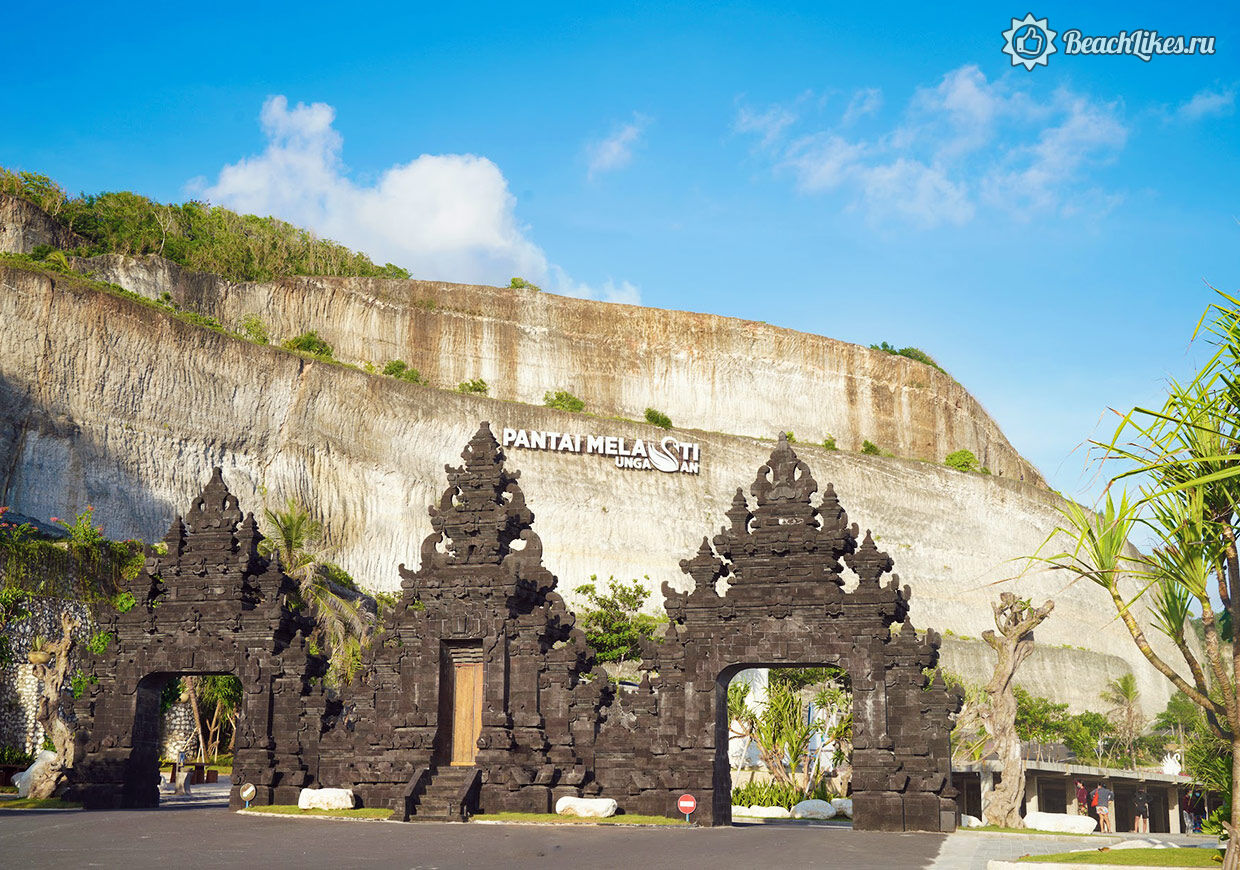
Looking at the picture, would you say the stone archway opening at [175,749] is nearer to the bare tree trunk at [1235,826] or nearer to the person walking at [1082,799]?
the bare tree trunk at [1235,826]

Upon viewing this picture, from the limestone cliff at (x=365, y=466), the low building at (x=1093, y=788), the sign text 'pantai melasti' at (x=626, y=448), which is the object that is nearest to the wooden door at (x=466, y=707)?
the low building at (x=1093, y=788)

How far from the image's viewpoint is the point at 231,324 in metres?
76.1

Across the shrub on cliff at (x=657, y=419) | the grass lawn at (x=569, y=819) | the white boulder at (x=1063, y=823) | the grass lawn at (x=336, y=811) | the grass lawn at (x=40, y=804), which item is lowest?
the white boulder at (x=1063, y=823)

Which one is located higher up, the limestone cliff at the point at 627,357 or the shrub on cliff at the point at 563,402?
the limestone cliff at the point at 627,357

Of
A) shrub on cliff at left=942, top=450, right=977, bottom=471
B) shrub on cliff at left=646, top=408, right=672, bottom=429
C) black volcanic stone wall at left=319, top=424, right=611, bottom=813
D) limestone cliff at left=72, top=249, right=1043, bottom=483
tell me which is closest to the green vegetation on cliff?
limestone cliff at left=72, top=249, right=1043, bottom=483

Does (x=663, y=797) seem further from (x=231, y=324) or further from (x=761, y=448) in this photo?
(x=231, y=324)

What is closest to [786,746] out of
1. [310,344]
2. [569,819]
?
[569,819]

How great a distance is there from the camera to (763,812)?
33.5 meters

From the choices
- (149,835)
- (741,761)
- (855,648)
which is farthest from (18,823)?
(741,761)

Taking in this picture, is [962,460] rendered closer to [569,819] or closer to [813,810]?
[813,810]

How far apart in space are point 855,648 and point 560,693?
21.5 feet

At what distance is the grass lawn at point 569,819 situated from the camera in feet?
81.6

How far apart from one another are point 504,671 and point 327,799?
4.67 m

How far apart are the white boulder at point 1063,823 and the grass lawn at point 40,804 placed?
72.1ft
